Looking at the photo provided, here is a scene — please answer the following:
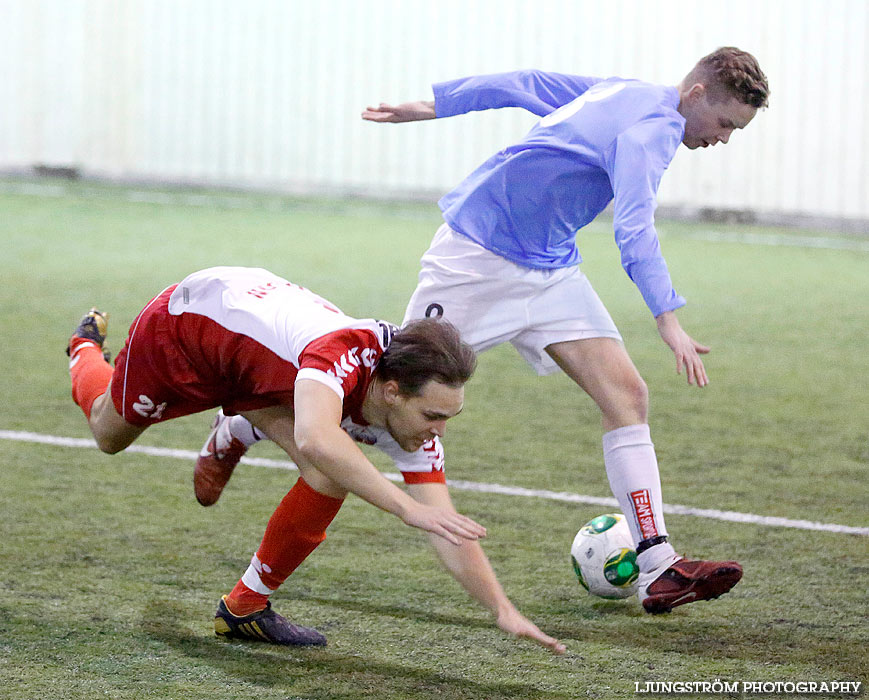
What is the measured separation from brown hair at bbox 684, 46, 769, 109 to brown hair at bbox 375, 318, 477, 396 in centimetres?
112

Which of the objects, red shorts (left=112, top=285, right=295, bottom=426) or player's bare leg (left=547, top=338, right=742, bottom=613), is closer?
red shorts (left=112, top=285, right=295, bottom=426)

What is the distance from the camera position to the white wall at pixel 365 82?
46.7ft

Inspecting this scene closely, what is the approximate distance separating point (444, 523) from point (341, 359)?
0.46m

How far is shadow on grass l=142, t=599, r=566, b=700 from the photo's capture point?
280 cm

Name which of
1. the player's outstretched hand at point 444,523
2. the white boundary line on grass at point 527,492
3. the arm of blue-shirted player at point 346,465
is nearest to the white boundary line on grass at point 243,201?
the white boundary line on grass at point 527,492

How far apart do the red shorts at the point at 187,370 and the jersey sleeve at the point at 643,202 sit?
0.89m

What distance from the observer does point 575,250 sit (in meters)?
3.89

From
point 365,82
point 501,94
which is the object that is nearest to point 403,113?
point 501,94

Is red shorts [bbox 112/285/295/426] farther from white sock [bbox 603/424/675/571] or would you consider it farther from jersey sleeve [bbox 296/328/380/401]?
white sock [bbox 603/424/675/571]

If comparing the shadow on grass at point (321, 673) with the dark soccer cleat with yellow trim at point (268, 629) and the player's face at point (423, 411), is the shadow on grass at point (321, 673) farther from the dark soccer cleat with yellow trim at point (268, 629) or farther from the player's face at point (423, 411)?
the player's face at point (423, 411)

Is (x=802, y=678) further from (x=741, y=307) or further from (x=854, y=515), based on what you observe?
(x=741, y=307)

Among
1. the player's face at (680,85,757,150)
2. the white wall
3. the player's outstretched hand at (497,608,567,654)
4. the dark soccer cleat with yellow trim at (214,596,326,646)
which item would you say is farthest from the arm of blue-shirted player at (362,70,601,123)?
the white wall

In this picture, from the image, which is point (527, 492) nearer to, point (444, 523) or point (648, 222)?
point (648, 222)

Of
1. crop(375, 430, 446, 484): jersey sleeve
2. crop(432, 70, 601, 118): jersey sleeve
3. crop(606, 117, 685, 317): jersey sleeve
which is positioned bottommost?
crop(375, 430, 446, 484): jersey sleeve
